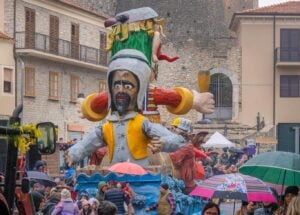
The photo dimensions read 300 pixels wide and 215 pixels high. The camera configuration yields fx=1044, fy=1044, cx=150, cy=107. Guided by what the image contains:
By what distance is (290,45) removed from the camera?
5106 cm

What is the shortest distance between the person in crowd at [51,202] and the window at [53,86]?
1153 inches

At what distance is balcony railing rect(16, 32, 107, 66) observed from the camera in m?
42.4

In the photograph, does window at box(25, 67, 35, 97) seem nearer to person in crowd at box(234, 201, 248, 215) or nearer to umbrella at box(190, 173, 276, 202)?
umbrella at box(190, 173, 276, 202)

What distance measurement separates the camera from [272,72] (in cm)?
5078

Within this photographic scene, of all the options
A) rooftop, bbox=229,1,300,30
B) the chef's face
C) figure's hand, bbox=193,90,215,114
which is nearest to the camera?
the chef's face

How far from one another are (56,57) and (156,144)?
2834cm

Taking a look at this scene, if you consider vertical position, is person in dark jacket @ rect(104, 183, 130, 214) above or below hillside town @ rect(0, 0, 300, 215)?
below

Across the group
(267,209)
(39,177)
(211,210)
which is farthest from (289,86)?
(211,210)

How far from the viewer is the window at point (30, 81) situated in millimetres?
42719

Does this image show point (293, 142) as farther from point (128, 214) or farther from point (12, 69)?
point (128, 214)

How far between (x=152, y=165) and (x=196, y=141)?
3333 millimetres

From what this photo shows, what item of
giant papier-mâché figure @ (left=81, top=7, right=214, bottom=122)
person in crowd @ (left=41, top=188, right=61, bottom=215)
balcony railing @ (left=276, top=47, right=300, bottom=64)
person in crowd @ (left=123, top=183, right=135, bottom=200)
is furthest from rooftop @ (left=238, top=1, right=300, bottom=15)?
person in crowd @ (left=41, top=188, right=61, bottom=215)

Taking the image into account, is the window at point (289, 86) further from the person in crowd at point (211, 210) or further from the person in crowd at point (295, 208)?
the person in crowd at point (295, 208)

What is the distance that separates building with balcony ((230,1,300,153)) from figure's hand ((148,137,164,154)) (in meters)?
33.4
